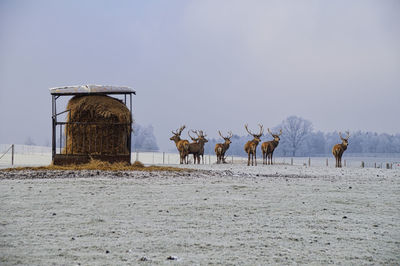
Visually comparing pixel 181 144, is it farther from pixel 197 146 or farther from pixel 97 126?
pixel 97 126

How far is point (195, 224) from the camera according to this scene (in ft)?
18.0

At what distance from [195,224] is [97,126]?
399 inches

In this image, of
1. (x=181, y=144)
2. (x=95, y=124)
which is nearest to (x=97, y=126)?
(x=95, y=124)

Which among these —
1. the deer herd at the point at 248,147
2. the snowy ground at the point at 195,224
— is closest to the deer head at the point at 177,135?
the deer herd at the point at 248,147

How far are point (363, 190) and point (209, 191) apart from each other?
330 cm

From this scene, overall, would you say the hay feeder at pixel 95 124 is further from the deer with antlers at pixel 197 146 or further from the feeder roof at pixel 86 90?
the deer with antlers at pixel 197 146

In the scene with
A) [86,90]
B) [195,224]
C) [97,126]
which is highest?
[86,90]

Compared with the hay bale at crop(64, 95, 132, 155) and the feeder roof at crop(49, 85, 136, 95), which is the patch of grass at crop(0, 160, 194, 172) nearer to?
the hay bale at crop(64, 95, 132, 155)

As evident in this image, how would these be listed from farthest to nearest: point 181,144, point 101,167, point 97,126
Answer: point 181,144, point 97,126, point 101,167

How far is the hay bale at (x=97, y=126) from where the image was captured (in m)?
14.9

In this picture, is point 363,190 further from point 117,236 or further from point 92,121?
point 92,121

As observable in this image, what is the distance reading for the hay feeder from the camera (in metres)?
14.8

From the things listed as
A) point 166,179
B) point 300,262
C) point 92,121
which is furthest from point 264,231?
point 92,121

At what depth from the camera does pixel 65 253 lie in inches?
165
